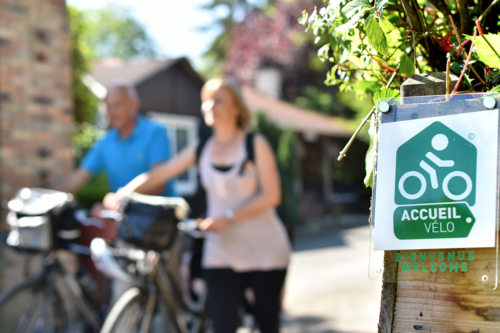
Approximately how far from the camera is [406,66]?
47.1 inches

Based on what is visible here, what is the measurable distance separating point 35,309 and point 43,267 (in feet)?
0.91

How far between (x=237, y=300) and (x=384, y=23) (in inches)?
80.7

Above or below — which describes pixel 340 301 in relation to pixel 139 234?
below

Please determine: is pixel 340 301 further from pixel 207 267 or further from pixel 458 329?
pixel 458 329

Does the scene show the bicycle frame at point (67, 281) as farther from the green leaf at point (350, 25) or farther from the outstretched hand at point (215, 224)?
the green leaf at point (350, 25)

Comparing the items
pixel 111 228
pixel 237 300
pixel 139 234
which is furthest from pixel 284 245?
pixel 111 228

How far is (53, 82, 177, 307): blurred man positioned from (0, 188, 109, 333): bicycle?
29 cm

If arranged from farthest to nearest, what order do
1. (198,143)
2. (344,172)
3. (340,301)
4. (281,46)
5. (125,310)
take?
(281,46), (344,172), (340,301), (198,143), (125,310)

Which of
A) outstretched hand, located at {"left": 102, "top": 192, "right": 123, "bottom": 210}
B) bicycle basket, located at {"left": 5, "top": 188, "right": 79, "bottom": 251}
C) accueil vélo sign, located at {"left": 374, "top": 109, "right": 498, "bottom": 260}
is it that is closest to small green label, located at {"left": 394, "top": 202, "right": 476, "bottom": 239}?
accueil vélo sign, located at {"left": 374, "top": 109, "right": 498, "bottom": 260}

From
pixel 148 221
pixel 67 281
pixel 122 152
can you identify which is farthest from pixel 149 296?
pixel 122 152

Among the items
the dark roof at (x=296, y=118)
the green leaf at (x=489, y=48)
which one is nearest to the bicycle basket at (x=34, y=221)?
the green leaf at (x=489, y=48)

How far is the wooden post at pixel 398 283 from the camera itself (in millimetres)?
1074

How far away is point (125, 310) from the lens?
8.81ft

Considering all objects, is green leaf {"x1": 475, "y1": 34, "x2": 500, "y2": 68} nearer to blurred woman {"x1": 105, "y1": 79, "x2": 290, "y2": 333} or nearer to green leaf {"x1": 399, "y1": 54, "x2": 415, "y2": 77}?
green leaf {"x1": 399, "y1": 54, "x2": 415, "y2": 77}
